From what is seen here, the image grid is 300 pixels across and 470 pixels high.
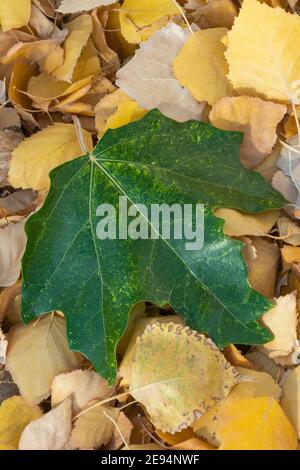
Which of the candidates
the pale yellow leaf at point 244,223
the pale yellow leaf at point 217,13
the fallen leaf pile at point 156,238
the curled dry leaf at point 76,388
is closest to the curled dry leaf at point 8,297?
the fallen leaf pile at point 156,238

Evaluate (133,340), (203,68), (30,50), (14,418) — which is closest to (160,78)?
(203,68)

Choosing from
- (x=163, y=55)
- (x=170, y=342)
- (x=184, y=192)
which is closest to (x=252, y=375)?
(x=170, y=342)

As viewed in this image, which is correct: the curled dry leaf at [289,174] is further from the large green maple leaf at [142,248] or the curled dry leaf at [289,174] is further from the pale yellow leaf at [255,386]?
the pale yellow leaf at [255,386]

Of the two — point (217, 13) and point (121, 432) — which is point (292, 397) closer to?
point (121, 432)

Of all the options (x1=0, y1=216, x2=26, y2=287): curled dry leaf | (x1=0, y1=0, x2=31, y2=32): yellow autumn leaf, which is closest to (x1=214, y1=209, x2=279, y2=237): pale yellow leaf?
(x1=0, y1=216, x2=26, y2=287): curled dry leaf

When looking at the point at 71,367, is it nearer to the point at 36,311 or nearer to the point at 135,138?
the point at 36,311
